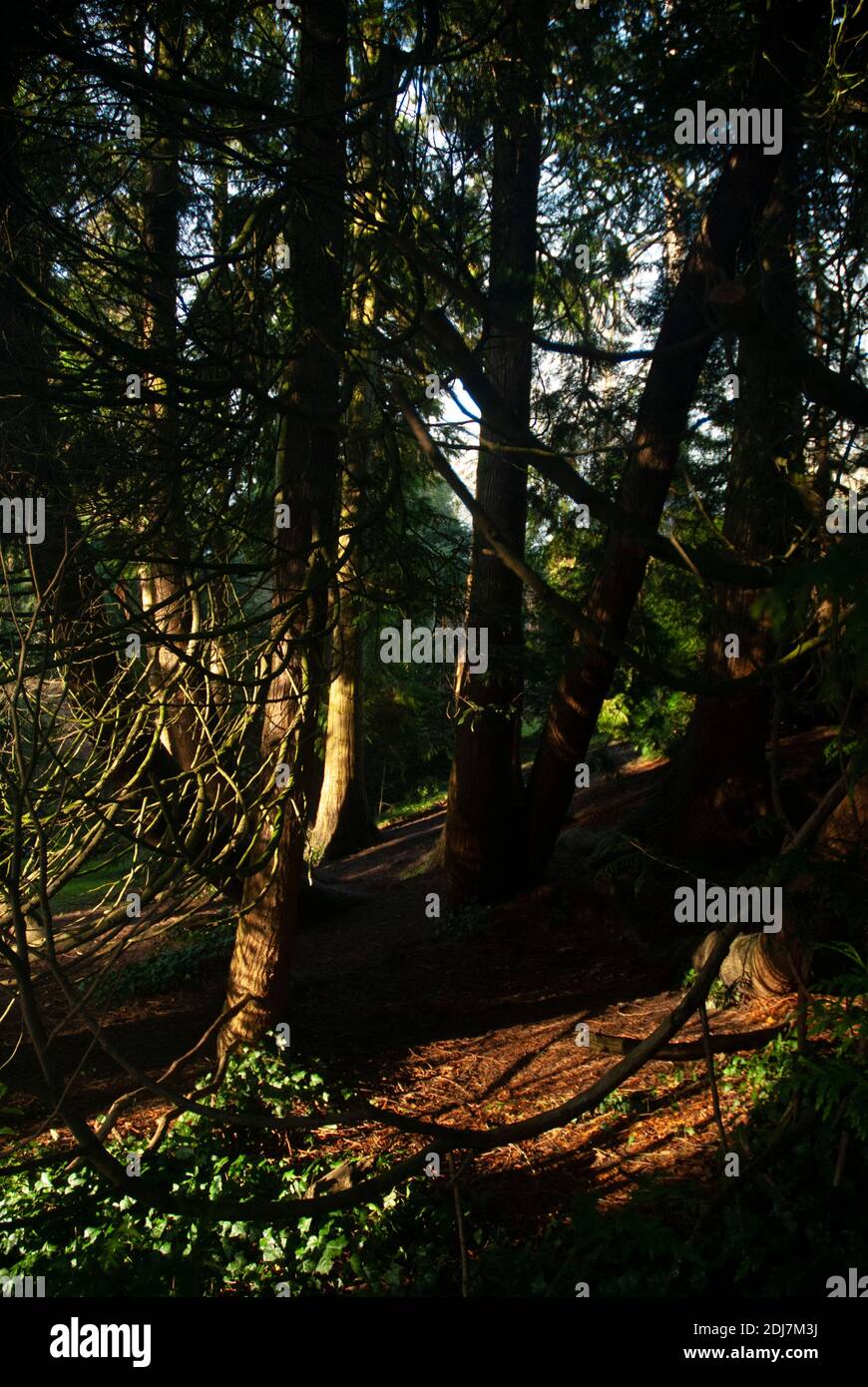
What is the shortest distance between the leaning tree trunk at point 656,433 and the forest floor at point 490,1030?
1.05 m

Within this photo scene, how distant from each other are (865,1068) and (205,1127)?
3.41 m

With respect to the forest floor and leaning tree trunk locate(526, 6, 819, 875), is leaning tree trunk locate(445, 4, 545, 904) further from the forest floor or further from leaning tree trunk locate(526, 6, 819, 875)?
the forest floor

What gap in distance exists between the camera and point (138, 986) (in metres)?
7.87

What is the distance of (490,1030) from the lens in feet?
21.8

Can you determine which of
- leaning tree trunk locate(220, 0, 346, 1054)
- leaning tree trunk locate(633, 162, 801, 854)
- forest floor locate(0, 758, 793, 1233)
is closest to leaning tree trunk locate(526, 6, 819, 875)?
leaning tree trunk locate(633, 162, 801, 854)

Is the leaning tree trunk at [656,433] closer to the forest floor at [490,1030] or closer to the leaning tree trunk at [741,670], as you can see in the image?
the leaning tree trunk at [741,670]

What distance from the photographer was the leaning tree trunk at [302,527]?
16.6ft

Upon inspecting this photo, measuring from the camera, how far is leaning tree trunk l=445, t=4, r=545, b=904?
792 centimetres

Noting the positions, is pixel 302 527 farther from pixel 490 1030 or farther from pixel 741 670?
pixel 741 670

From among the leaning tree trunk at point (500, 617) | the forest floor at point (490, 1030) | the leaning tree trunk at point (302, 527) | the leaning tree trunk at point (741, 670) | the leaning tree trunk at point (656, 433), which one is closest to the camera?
the forest floor at point (490, 1030)

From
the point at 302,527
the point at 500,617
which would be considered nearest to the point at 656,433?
the point at 500,617

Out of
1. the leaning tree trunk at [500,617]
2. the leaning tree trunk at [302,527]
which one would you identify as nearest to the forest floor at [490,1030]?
the leaning tree trunk at [500,617]
